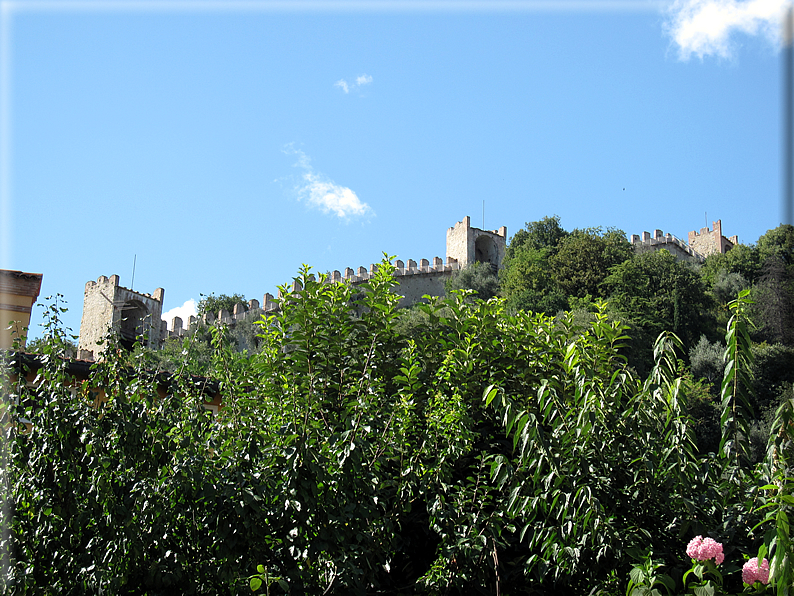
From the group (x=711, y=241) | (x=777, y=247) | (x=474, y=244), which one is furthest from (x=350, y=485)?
(x=711, y=241)

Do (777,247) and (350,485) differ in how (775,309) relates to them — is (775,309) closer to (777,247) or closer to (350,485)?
(777,247)

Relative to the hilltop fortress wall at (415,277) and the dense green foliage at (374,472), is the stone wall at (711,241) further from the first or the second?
the dense green foliage at (374,472)

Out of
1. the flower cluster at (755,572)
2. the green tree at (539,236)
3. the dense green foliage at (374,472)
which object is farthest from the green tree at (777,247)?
the flower cluster at (755,572)

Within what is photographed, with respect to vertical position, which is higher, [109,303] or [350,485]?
[109,303]

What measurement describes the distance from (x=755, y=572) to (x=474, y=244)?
5973 centimetres

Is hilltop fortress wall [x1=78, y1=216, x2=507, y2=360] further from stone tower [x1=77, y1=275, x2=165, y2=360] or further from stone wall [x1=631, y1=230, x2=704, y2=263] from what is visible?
stone wall [x1=631, y1=230, x2=704, y2=263]

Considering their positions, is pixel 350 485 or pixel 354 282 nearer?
pixel 350 485

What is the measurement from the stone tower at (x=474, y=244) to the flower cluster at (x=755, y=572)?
57.5 meters

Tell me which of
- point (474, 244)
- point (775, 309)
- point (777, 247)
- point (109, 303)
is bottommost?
point (775, 309)

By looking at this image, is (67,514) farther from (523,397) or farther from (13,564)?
(523,397)

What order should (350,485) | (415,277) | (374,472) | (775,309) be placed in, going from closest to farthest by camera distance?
(350,485), (374,472), (775,309), (415,277)

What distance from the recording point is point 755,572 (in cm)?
415

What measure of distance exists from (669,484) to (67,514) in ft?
13.1

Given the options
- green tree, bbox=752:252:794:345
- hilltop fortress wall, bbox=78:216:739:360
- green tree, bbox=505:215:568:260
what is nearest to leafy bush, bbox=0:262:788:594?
green tree, bbox=752:252:794:345
